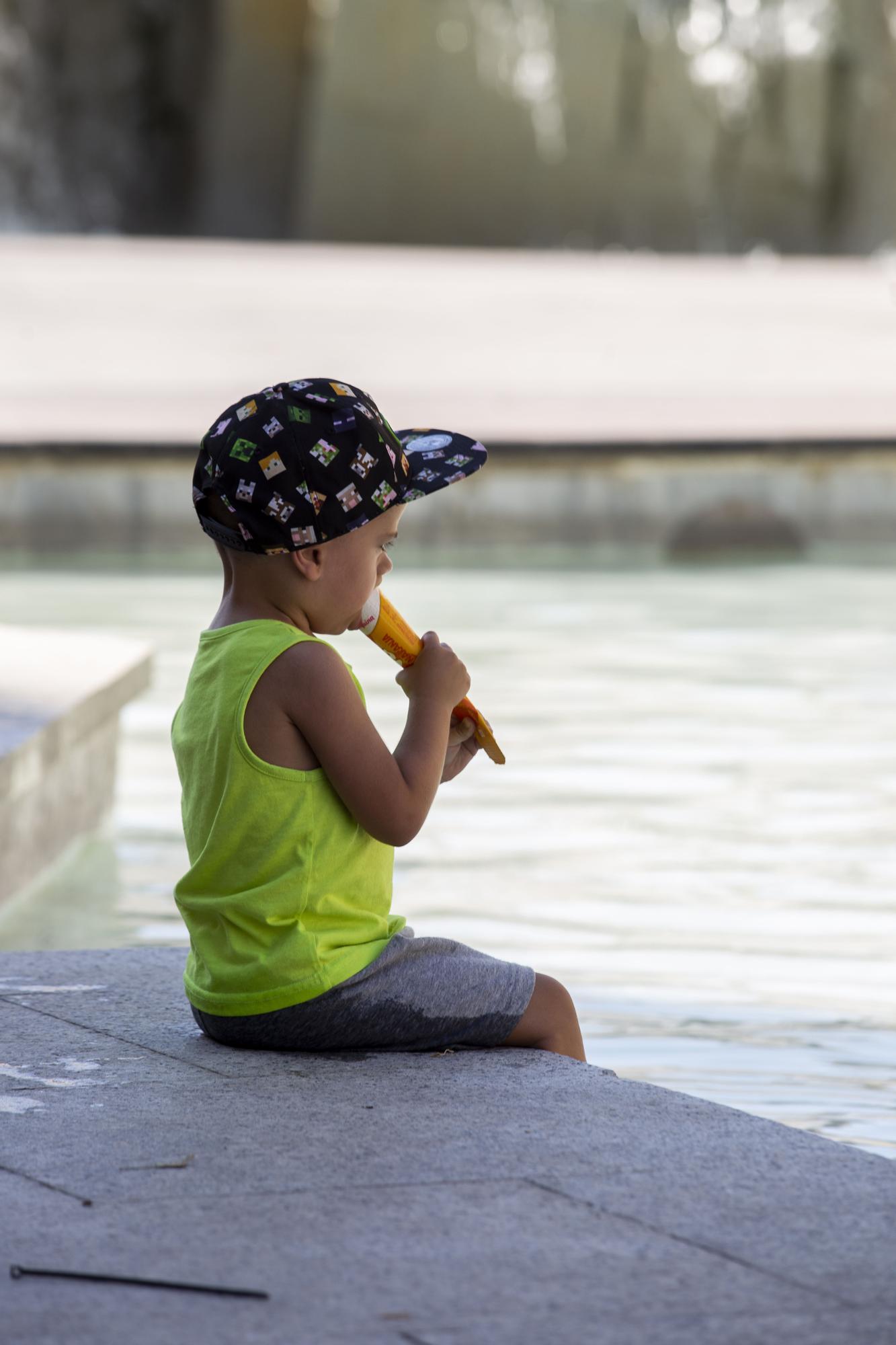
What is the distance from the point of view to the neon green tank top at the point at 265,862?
262 centimetres

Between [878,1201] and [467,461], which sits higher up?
[467,461]

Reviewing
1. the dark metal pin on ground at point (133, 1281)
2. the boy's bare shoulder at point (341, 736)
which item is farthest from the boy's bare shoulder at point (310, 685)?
the dark metal pin on ground at point (133, 1281)

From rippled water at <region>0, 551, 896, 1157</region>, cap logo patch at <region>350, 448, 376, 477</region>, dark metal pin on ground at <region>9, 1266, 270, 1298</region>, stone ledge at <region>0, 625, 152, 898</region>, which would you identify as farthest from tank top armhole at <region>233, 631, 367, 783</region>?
stone ledge at <region>0, 625, 152, 898</region>

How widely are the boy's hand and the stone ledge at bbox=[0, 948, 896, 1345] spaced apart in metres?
0.39

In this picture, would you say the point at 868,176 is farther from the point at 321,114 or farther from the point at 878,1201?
the point at 878,1201

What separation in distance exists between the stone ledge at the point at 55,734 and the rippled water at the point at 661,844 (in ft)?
0.37

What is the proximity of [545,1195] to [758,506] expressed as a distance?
33.8 ft

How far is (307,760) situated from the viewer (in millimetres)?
2648

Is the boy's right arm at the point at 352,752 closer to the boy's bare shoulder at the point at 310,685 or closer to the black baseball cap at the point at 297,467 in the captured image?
the boy's bare shoulder at the point at 310,685

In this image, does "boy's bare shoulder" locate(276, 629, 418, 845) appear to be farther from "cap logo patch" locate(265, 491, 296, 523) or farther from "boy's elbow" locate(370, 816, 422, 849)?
"cap logo patch" locate(265, 491, 296, 523)

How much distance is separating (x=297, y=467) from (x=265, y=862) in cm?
49

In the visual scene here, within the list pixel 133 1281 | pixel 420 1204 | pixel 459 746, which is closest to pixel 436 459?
pixel 459 746

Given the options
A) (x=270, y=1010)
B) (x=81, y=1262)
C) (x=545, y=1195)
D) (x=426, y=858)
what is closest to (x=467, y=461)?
(x=270, y=1010)

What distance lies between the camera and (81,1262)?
189 cm
